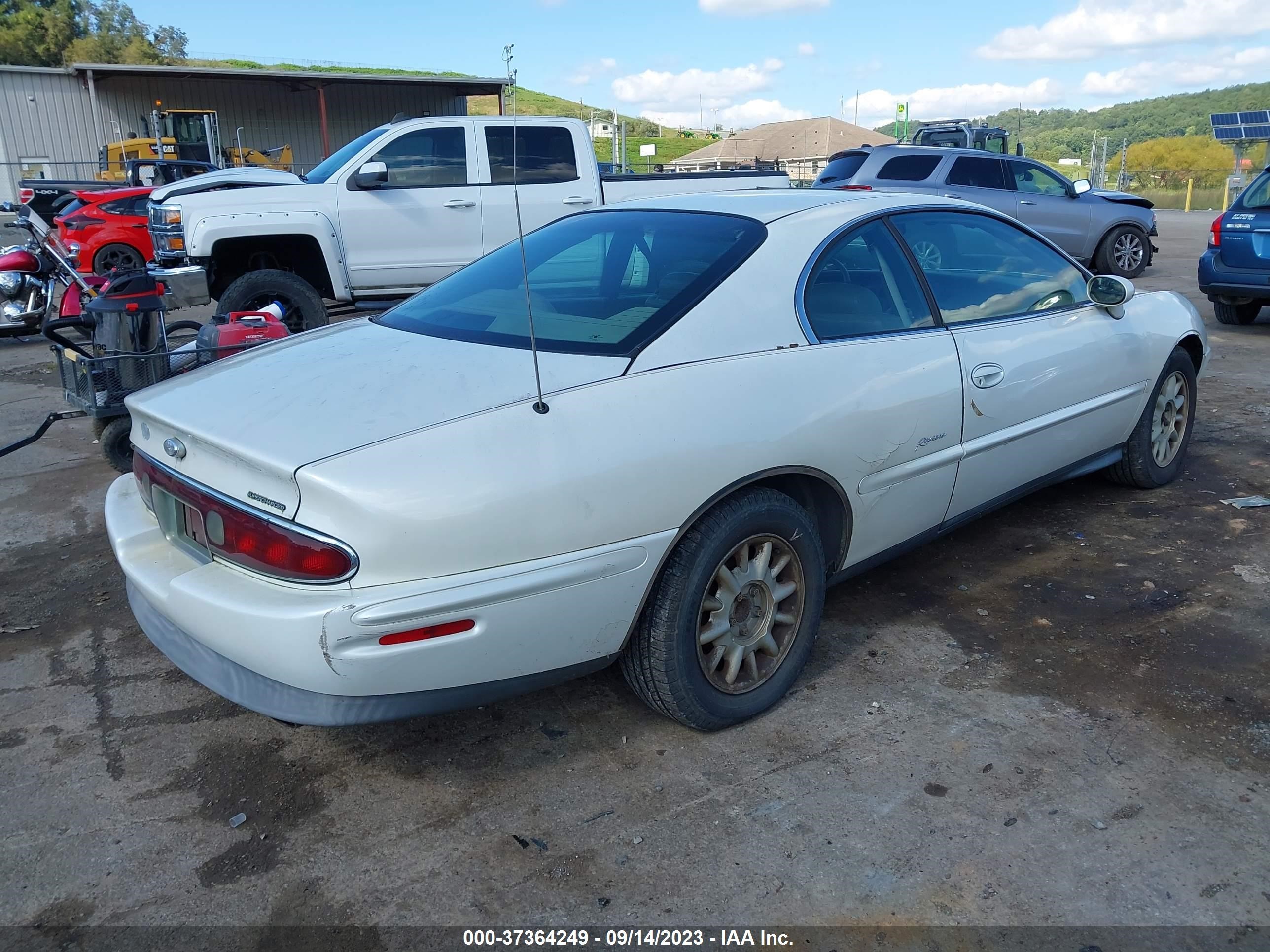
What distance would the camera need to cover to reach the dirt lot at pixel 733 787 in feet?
7.38

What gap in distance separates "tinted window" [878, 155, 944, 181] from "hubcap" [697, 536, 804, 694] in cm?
1055

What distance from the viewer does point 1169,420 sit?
15.9 ft

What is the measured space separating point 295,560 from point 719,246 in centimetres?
164

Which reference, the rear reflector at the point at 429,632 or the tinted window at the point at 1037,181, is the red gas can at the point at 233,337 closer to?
the rear reflector at the point at 429,632

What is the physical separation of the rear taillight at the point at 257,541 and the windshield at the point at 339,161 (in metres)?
6.33

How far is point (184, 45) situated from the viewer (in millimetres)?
75875

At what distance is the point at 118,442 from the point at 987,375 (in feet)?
14.5

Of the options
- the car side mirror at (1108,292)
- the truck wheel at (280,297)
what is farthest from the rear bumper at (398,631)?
the truck wheel at (280,297)

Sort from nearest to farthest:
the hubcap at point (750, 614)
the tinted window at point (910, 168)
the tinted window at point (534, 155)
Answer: the hubcap at point (750, 614), the tinted window at point (534, 155), the tinted window at point (910, 168)

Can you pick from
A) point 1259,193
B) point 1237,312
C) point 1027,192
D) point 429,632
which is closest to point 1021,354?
point 429,632

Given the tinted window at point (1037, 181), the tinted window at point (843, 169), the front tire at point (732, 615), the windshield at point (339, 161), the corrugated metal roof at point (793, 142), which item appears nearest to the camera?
the front tire at point (732, 615)

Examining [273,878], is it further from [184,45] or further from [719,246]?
[184,45]

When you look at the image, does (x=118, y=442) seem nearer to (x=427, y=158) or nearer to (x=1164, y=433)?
(x=427, y=158)

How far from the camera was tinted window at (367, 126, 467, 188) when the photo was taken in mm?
8469
